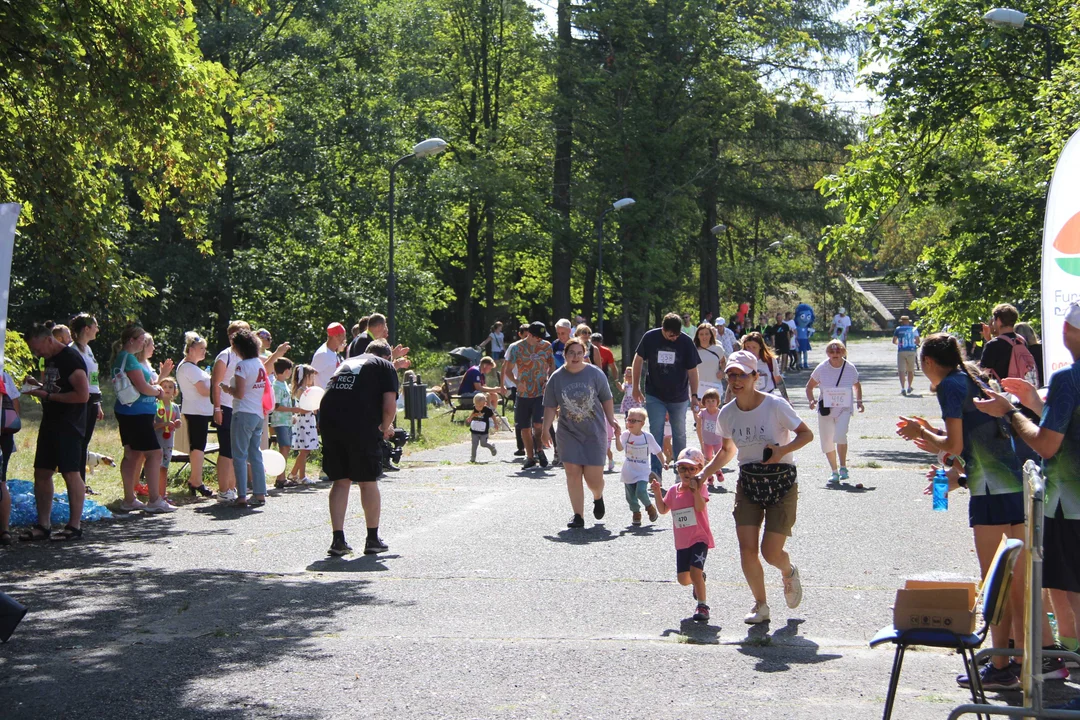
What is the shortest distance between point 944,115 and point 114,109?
13.0m

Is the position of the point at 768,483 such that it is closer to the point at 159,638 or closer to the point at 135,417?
the point at 159,638

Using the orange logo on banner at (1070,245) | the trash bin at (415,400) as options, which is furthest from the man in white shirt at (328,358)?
the orange logo on banner at (1070,245)

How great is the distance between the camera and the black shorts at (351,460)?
10.2 meters

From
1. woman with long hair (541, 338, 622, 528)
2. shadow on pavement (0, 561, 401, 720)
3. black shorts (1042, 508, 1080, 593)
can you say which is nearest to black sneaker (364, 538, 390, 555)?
shadow on pavement (0, 561, 401, 720)

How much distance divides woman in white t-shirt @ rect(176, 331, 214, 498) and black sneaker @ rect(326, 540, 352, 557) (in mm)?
3796

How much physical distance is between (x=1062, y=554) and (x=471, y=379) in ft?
60.0

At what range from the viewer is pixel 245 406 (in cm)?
1297

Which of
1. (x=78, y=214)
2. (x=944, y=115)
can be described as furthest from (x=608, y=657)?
(x=944, y=115)

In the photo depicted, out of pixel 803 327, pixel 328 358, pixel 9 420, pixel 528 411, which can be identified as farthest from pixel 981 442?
pixel 803 327

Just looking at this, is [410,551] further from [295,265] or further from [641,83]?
[641,83]

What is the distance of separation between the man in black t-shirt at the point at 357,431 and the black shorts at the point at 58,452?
2.23 meters

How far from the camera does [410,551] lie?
10430mm

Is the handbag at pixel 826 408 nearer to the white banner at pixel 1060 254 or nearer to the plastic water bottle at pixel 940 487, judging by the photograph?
the plastic water bottle at pixel 940 487

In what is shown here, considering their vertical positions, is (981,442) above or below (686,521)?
above
